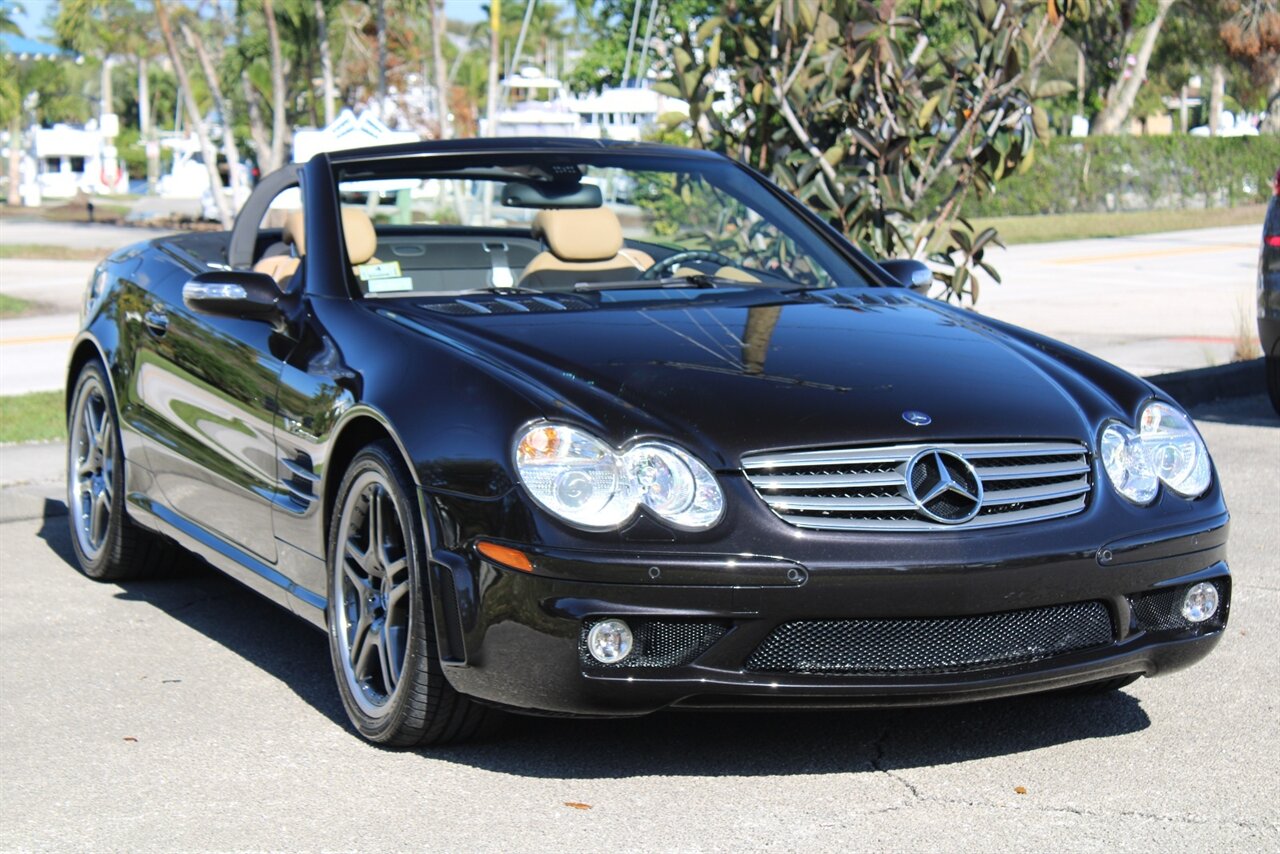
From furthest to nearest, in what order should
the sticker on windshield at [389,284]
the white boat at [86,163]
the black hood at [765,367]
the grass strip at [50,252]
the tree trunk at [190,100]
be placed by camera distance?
the white boat at [86,163] → the tree trunk at [190,100] → the grass strip at [50,252] → the sticker on windshield at [389,284] → the black hood at [765,367]

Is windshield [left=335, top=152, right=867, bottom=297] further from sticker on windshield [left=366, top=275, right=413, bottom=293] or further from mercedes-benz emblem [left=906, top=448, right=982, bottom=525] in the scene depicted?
mercedes-benz emblem [left=906, top=448, right=982, bottom=525]

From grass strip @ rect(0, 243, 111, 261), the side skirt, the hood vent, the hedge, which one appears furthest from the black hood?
the hedge

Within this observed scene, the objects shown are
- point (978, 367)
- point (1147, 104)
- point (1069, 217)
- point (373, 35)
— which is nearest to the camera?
point (978, 367)

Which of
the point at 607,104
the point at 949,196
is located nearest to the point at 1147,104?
the point at 607,104

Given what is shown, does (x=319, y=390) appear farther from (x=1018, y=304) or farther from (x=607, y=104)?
(x=607, y=104)

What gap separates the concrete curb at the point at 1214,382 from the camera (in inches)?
436

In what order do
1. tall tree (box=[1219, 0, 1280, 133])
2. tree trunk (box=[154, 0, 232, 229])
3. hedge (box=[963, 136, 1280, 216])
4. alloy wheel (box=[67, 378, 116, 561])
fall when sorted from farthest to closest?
tall tree (box=[1219, 0, 1280, 133]) → hedge (box=[963, 136, 1280, 216]) → tree trunk (box=[154, 0, 232, 229]) → alloy wheel (box=[67, 378, 116, 561])

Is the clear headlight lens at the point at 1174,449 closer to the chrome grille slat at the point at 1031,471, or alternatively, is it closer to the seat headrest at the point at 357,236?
the chrome grille slat at the point at 1031,471

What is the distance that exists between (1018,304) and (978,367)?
1368 centimetres

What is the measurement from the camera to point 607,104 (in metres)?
74.4

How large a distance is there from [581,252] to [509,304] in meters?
0.75

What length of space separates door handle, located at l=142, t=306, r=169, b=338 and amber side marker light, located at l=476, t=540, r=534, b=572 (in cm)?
238

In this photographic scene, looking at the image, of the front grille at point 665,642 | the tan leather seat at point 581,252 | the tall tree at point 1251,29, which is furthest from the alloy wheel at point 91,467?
the tall tree at point 1251,29

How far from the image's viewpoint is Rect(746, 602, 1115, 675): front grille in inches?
167
